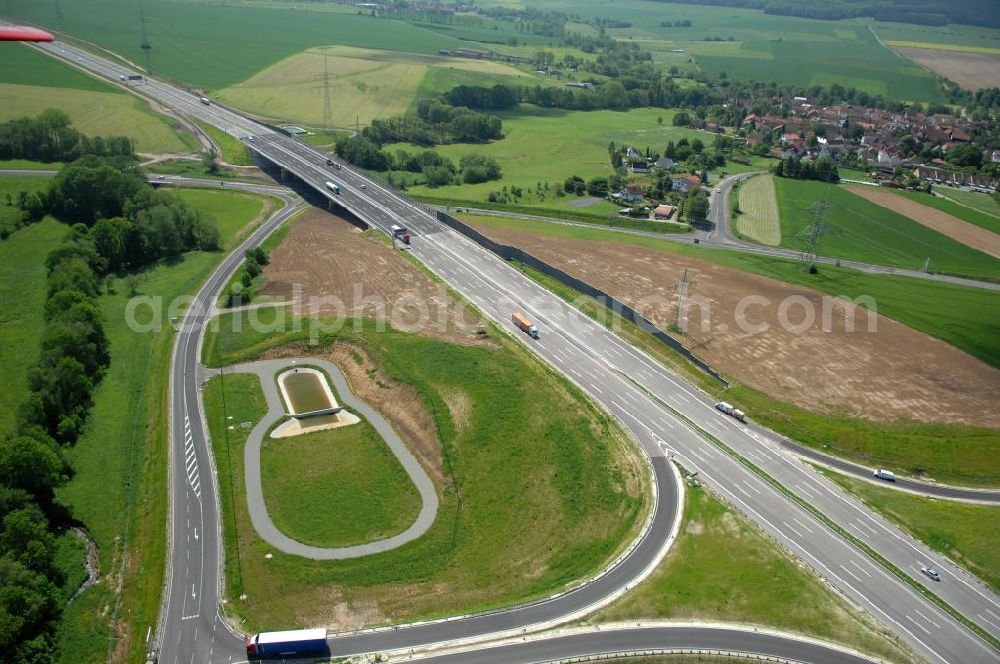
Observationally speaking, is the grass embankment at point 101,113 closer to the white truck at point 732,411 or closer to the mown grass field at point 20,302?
the mown grass field at point 20,302

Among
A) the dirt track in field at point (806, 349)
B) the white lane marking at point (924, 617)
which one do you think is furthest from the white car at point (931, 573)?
the dirt track in field at point (806, 349)

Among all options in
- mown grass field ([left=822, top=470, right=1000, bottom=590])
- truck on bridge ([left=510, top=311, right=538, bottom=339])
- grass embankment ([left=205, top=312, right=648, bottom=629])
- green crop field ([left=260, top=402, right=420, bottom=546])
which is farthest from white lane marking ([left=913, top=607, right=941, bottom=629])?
truck on bridge ([left=510, top=311, right=538, bottom=339])

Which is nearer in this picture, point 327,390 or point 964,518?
point 964,518

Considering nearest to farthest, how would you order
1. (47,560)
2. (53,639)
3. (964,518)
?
(53,639) → (47,560) → (964,518)

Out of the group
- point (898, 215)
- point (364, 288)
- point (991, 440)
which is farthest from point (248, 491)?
point (898, 215)

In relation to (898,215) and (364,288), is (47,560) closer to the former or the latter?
(364,288)

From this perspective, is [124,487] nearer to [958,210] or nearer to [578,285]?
[578,285]

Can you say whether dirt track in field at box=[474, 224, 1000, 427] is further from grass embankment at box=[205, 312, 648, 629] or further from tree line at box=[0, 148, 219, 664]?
tree line at box=[0, 148, 219, 664]
